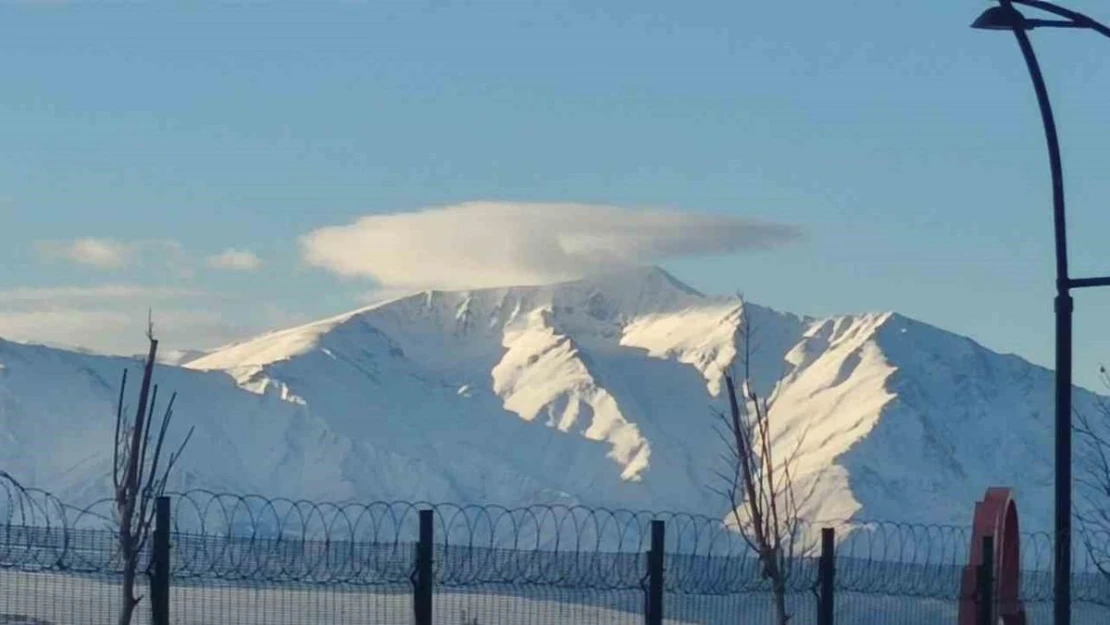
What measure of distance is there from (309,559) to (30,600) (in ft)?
20.1

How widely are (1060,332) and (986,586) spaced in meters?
2.27

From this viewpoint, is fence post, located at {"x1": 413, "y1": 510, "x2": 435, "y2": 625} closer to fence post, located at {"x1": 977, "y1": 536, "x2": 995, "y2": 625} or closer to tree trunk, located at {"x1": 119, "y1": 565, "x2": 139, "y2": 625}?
tree trunk, located at {"x1": 119, "y1": 565, "x2": 139, "y2": 625}

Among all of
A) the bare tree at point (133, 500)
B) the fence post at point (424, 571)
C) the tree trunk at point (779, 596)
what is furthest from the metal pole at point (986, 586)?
the bare tree at point (133, 500)

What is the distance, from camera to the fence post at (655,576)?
59.5 feet

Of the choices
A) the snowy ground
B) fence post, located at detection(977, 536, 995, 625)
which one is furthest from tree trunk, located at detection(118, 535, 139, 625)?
fence post, located at detection(977, 536, 995, 625)

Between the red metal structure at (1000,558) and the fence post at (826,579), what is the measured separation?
2.55 m

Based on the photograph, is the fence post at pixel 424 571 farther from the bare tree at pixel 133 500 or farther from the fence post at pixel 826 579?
the fence post at pixel 826 579

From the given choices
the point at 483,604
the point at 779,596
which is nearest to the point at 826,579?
the point at 779,596

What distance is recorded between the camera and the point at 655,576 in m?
18.2

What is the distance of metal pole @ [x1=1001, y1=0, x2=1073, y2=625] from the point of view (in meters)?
20.2

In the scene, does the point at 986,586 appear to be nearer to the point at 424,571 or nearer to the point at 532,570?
the point at 532,570

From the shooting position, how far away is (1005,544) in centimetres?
2491

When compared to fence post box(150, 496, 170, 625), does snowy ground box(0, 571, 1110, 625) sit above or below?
below

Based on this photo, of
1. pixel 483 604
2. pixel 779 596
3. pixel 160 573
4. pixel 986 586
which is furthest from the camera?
pixel 483 604
